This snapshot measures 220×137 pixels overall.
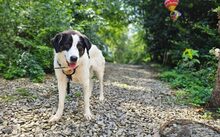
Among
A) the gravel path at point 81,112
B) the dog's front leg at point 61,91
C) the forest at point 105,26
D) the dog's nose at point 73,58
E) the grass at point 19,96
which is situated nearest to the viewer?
the dog's nose at point 73,58

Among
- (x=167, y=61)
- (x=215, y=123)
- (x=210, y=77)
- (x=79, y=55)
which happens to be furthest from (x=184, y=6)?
(x=79, y=55)

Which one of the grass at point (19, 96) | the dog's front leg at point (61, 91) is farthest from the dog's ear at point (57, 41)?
the grass at point (19, 96)

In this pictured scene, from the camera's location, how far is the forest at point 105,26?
23.8ft

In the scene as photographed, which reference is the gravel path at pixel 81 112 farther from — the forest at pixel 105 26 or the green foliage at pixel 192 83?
the forest at pixel 105 26

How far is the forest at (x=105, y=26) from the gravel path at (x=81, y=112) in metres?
0.79

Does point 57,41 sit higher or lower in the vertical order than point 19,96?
higher

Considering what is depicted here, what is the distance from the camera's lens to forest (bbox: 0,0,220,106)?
23.8 feet

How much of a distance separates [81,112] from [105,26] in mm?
6769

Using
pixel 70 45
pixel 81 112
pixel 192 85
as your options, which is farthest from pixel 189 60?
pixel 70 45

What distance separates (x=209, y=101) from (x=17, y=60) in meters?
4.09

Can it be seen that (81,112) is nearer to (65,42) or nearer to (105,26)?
(65,42)

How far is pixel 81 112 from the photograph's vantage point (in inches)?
177

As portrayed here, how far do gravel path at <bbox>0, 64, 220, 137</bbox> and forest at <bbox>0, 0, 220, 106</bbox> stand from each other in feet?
2.59

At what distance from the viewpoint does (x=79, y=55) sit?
368 centimetres
